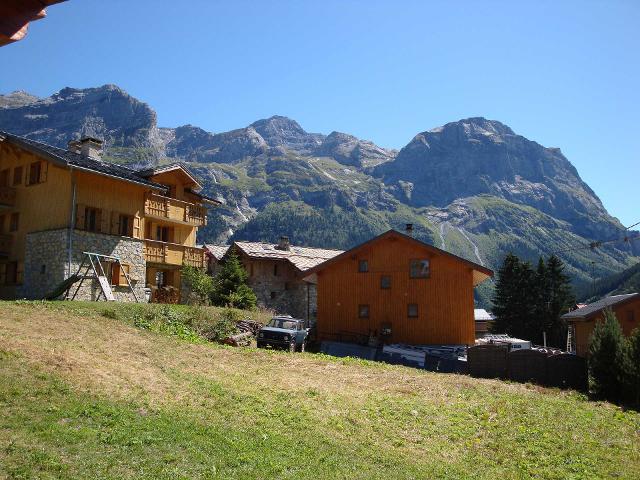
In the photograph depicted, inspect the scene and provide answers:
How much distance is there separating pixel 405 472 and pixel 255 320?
924 inches

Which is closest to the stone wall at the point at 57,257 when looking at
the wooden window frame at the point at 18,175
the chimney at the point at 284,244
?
the wooden window frame at the point at 18,175

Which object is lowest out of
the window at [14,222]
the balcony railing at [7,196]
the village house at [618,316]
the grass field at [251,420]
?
the grass field at [251,420]

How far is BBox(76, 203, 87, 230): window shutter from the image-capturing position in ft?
111

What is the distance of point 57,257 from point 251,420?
2309cm

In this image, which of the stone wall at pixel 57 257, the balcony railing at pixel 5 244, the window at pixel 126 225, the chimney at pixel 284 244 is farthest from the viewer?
the chimney at pixel 284 244

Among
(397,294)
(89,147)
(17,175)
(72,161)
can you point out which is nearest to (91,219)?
(72,161)

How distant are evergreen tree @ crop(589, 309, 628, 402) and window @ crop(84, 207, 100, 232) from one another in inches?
1116

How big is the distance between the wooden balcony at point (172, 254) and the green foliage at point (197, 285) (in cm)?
97

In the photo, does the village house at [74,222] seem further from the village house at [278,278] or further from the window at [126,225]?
the village house at [278,278]

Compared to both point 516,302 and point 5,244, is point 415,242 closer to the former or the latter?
point 5,244

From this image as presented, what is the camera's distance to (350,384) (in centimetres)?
2073

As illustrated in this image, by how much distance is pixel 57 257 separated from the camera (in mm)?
33062

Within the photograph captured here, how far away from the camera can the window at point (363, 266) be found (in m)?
39.4

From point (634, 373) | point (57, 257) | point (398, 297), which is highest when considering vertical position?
point (57, 257)
